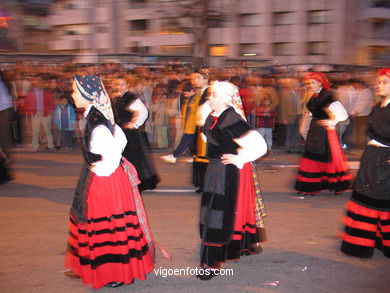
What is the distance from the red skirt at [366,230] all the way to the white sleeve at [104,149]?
247cm

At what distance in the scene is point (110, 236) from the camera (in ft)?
13.1

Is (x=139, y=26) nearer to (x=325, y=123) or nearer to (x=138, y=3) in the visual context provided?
(x=138, y=3)

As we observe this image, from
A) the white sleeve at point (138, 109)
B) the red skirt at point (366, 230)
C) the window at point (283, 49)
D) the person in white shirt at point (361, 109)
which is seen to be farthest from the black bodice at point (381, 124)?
the window at point (283, 49)

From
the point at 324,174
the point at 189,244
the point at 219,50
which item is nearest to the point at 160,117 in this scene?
the point at 324,174

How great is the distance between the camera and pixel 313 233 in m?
5.82

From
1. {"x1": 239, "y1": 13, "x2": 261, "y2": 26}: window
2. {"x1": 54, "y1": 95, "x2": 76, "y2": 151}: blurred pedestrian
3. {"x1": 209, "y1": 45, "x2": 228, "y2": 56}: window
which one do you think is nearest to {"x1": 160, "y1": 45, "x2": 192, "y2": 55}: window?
{"x1": 209, "y1": 45, "x2": 228, "y2": 56}: window

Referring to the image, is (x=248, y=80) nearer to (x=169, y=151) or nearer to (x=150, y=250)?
(x=169, y=151)

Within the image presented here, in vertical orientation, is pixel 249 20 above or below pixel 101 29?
above

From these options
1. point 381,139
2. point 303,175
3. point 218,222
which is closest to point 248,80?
point 303,175

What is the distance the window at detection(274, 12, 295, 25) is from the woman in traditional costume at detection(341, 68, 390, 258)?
3429 centimetres

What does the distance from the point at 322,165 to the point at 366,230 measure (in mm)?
2524

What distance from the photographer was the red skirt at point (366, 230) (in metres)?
4.83

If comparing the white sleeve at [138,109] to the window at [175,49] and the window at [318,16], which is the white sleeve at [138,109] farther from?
the window at [175,49]

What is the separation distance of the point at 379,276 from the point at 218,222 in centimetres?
162
